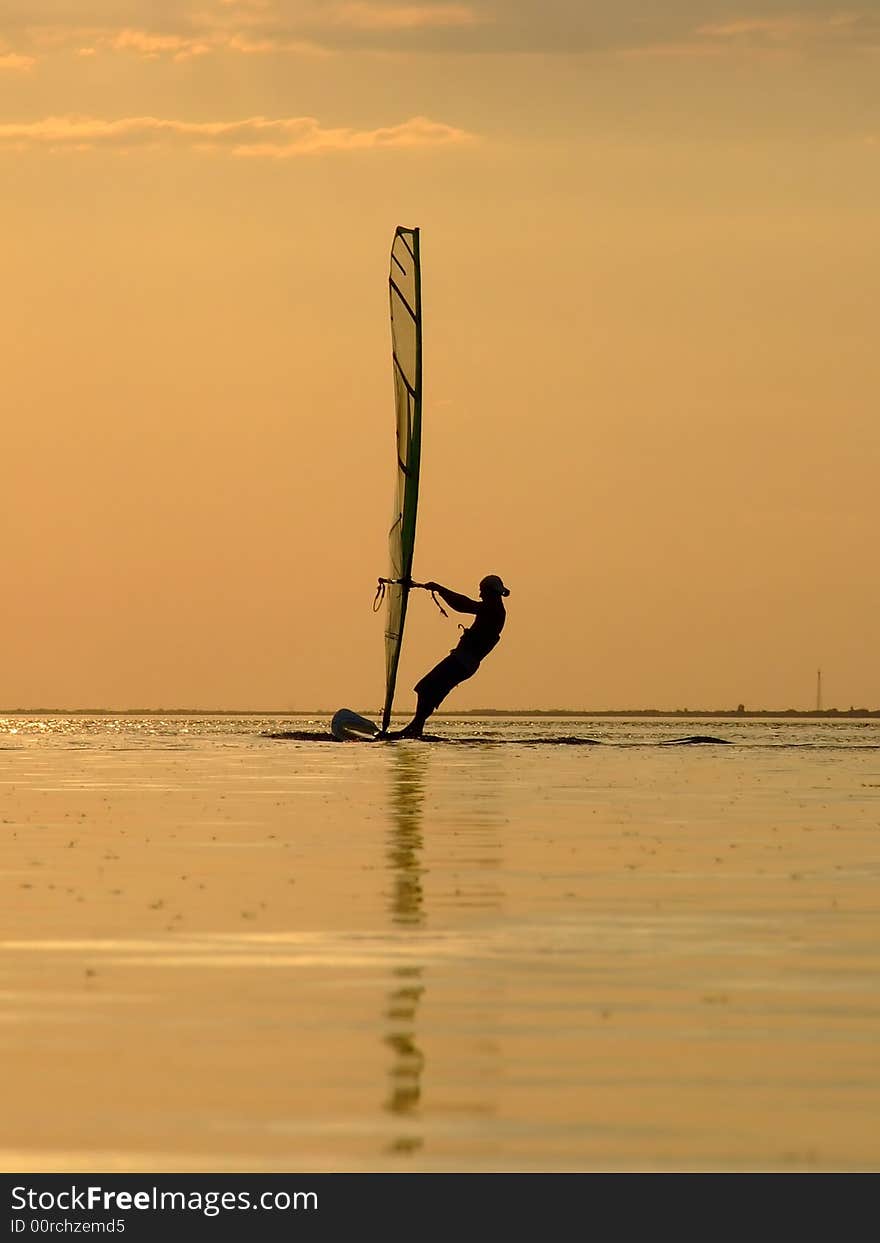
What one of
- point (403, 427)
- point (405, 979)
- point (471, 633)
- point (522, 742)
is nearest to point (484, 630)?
point (471, 633)

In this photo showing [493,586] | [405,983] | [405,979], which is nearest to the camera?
[405,983]

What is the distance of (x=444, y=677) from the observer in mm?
45031

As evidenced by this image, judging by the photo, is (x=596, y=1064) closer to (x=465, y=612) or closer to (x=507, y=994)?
(x=507, y=994)

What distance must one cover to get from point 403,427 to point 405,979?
3577 centimetres

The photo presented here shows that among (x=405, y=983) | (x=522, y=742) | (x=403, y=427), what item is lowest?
(x=405, y=983)

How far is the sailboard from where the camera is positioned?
4659cm

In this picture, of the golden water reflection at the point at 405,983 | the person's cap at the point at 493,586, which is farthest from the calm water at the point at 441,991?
the person's cap at the point at 493,586

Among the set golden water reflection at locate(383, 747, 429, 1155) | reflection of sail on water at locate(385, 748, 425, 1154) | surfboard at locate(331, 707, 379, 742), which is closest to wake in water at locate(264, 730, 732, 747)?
surfboard at locate(331, 707, 379, 742)

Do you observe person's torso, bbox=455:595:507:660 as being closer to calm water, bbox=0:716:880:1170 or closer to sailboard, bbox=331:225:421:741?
sailboard, bbox=331:225:421:741

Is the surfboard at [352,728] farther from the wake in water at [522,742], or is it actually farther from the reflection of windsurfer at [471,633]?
the reflection of windsurfer at [471,633]

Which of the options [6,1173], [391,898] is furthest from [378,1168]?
[391,898]

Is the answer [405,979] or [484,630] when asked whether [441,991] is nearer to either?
[405,979]

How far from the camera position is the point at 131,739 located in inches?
2453
